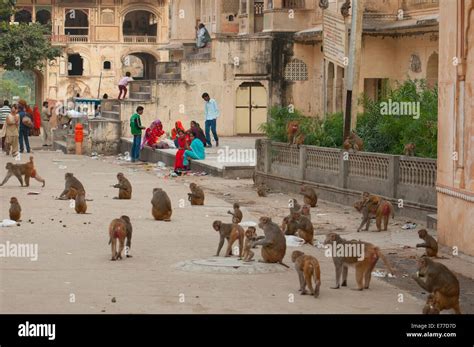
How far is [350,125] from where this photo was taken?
2620cm

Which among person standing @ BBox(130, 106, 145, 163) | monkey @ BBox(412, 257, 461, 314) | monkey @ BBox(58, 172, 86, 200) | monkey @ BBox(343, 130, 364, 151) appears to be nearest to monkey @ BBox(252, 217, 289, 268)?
monkey @ BBox(412, 257, 461, 314)

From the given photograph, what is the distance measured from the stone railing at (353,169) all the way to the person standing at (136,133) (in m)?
8.33

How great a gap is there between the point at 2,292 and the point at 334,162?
1283 centimetres

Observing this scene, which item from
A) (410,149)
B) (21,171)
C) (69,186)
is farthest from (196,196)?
(21,171)

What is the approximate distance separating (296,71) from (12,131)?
10225 millimetres

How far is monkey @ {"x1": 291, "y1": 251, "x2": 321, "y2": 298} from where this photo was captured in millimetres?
13641

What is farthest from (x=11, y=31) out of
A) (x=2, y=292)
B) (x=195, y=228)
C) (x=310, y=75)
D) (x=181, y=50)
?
(x=2, y=292)

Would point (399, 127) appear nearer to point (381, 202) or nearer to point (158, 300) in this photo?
point (381, 202)

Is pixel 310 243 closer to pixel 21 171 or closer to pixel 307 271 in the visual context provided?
pixel 307 271

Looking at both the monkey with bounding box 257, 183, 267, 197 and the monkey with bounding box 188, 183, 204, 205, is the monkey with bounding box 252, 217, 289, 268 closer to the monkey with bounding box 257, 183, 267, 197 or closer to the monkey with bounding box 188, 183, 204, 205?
the monkey with bounding box 188, 183, 204, 205

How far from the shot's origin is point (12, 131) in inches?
1494

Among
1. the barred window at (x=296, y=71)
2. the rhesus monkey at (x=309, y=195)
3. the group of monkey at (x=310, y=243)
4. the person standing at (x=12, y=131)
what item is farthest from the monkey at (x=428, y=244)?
the barred window at (x=296, y=71)

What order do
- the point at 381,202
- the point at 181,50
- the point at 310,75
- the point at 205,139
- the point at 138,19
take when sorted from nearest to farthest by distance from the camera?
the point at 381,202
the point at 205,139
the point at 310,75
the point at 181,50
the point at 138,19

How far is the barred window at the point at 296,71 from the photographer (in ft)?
138
